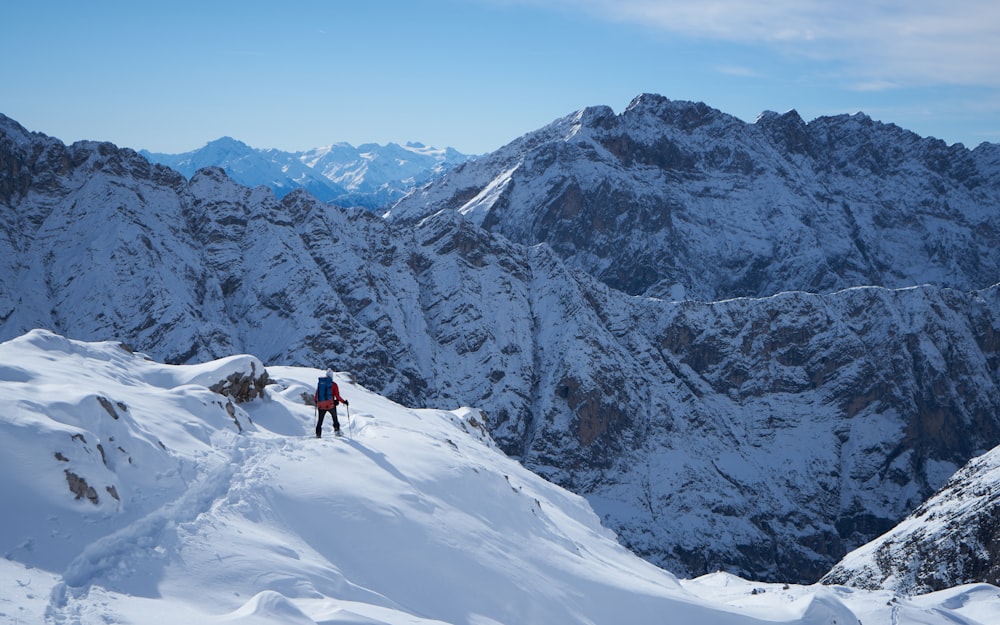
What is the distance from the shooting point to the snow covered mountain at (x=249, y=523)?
56.1 feet

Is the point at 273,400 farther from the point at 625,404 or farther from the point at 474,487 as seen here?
the point at 625,404

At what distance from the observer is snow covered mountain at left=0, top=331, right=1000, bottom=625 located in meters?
17.1

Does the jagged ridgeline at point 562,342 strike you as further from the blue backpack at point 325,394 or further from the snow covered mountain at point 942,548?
the blue backpack at point 325,394

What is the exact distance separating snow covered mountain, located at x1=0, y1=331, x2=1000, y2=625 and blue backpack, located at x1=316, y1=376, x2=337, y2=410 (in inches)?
72.3

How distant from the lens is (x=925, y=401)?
614ft

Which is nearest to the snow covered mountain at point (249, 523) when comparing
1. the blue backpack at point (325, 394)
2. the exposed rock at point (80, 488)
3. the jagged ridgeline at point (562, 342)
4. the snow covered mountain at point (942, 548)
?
the exposed rock at point (80, 488)

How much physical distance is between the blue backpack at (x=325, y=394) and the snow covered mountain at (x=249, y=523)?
1.84 meters

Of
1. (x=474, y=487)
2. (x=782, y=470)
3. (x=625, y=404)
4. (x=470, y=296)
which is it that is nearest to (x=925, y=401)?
(x=782, y=470)

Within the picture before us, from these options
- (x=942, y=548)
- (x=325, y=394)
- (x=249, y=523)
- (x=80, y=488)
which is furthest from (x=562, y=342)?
(x=80, y=488)

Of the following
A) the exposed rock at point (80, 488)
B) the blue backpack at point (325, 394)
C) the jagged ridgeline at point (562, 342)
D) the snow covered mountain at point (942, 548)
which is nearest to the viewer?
the exposed rock at point (80, 488)

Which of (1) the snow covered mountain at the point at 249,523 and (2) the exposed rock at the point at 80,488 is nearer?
(1) the snow covered mountain at the point at 249,523

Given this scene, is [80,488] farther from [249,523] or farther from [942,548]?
[942,548]

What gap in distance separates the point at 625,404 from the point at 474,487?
140997 mm

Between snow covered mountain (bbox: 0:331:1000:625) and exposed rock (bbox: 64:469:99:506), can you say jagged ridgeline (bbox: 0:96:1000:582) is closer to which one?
snow covered mountain (bbox: 0:331:1000:625)
